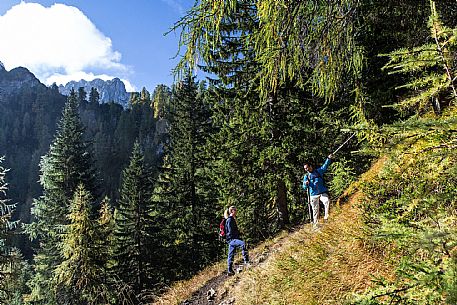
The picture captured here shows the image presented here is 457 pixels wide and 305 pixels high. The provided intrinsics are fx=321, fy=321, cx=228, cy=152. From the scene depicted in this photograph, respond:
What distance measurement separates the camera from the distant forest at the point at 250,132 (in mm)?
4074

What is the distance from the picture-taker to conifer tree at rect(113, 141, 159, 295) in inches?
880

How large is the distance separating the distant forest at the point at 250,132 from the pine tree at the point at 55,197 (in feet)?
0.39

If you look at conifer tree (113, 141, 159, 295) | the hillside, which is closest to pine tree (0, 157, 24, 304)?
the hillside

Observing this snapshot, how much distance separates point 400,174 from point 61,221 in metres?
26.4

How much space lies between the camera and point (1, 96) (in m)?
134

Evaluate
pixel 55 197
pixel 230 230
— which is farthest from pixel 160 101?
pixel 230 230

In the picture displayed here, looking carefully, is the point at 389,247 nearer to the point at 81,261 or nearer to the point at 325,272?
the point at 325,272

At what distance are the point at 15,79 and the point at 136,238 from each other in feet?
542

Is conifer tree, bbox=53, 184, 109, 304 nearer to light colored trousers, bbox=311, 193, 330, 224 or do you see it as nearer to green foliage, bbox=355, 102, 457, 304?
light colored trousers, bbox=311, 193, 330, 224

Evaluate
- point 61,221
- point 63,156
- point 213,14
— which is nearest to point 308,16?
point 213,14

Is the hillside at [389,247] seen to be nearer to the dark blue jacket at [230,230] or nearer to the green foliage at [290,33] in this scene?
the dark blue jacket at [230,230]

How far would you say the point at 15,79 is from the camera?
500 feet

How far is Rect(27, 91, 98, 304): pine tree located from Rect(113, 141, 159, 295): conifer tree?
12.5 ft

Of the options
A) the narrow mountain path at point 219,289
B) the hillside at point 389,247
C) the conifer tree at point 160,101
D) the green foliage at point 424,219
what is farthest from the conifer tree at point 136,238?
the conifer tree at point 160,101
